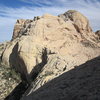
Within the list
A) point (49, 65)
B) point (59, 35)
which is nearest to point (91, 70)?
point (49, 65)

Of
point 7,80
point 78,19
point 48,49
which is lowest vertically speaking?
point 7,80

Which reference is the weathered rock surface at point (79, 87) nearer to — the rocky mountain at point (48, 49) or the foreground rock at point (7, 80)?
the rocky mountain at point (48, 49)

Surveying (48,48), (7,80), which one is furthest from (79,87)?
(7,80)

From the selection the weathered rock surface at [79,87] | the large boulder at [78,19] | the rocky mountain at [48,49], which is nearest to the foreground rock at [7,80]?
the rocky mountain at [48,49]

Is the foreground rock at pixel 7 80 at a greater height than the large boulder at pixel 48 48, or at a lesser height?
lesser

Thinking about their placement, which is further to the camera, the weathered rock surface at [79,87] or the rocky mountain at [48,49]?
the rocky mountain at [48,49]

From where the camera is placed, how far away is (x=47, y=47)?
74.7 ft

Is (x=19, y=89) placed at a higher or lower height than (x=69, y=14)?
lower

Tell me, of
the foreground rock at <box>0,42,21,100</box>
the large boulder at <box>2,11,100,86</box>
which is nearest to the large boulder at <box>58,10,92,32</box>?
the large boulder at <box>2,11,100,86</box>

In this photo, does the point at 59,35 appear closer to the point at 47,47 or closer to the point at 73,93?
the point at 47,47

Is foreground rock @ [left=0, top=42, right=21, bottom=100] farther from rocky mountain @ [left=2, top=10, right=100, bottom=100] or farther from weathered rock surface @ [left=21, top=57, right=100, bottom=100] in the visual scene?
weathered rock surface @ [left=21, top=57, right=100, bottom=100]

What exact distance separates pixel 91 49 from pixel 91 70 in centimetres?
1153

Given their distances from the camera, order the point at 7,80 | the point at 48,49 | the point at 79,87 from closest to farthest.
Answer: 1. the point at 79,87
2. the point at 48,49
3. the point at 7,80

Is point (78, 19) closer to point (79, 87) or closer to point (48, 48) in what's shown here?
point (48, 48)
